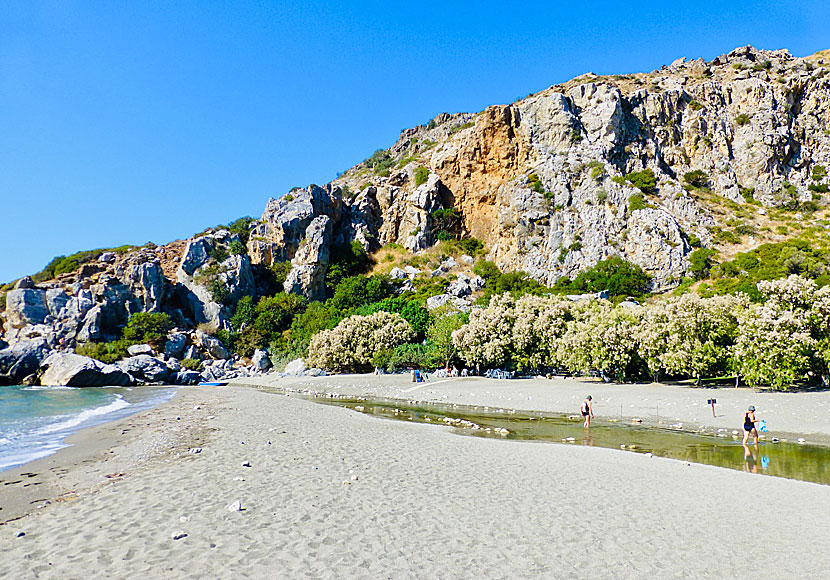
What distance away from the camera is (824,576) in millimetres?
6473

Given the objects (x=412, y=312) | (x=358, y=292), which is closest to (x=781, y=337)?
(x=412, y=312)

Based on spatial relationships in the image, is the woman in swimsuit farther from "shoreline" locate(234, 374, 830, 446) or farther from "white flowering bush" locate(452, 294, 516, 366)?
Result: "white flowering bush" locate(452, 294, 516, 366)

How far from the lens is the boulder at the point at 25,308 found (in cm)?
8125

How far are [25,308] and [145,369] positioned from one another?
34890 millimetres

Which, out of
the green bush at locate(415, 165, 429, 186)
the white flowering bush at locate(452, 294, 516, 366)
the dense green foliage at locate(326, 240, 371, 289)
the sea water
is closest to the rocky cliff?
the green bush at locate(415, 165, 429, 186)

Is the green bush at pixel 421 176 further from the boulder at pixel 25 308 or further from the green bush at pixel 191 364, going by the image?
the boulder at pixel 25 308

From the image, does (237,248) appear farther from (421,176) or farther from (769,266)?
(769,266)

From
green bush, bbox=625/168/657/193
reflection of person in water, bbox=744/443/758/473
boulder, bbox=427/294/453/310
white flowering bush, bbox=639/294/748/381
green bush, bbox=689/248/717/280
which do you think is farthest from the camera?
green bush, bbox=625/168/657/193

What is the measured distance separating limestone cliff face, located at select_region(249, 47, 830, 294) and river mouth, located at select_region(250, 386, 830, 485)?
59600 millimetres

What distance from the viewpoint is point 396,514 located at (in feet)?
28.5

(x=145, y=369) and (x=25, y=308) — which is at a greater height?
(x=25, y=308)

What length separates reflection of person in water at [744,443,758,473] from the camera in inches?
534

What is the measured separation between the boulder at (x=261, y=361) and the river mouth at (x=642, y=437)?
53.3 m

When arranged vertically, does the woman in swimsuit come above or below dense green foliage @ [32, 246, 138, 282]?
below
